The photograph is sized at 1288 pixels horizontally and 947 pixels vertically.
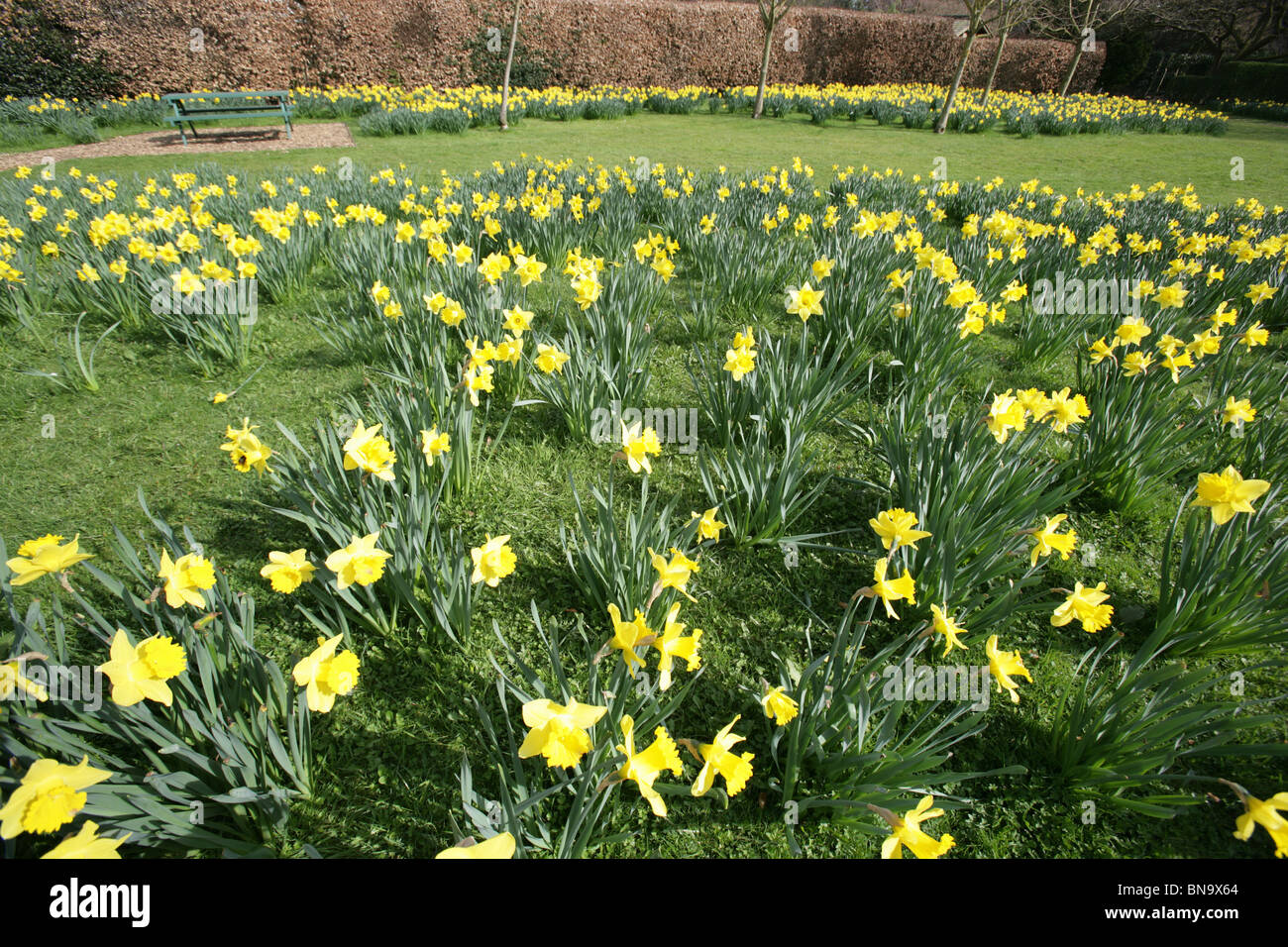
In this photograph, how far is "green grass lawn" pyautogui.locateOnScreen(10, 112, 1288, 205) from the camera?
9711 mm

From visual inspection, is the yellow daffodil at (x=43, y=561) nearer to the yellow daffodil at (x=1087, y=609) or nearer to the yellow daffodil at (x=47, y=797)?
the yellow daffodil at (x=47, y=797)

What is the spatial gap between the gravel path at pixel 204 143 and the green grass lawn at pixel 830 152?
22.3 inches

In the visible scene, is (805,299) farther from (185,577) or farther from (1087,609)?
(185,577)

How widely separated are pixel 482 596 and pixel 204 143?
13.4 metres

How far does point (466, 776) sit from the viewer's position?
4.46 feet

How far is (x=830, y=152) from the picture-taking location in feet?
40.3

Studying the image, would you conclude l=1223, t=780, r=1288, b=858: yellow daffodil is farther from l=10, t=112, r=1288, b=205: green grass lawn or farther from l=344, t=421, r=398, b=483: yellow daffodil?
l=10, t=112, r=1288, b=205: green grass lawn

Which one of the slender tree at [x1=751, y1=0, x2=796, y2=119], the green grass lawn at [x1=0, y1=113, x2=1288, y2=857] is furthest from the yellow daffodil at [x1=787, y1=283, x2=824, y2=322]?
the slender tree at [x1=751, y1=0, x2=796, y2=119]

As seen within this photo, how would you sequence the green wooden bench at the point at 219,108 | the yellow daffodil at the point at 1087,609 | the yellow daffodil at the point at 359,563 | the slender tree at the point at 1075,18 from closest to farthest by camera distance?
1. the yellow daffodil at the point at 359,563
2. the yellow daffodil at the point at 1087,609
3. the green wooden bench at the point at 219,108
4. the slender tree at the point at 1075,18

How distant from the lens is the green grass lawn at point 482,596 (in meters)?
1.66

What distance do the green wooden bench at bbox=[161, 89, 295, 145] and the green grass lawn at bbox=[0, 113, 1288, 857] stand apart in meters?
9.15

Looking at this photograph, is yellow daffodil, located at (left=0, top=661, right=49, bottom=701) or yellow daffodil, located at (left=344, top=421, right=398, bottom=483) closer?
yellow daffodil, located at (left=0, top=661, right=49, bottom=701)

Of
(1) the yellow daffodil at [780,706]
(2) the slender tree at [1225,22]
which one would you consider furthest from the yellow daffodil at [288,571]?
(2) the slender tree at [1225,22]

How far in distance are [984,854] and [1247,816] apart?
63 centimetres
